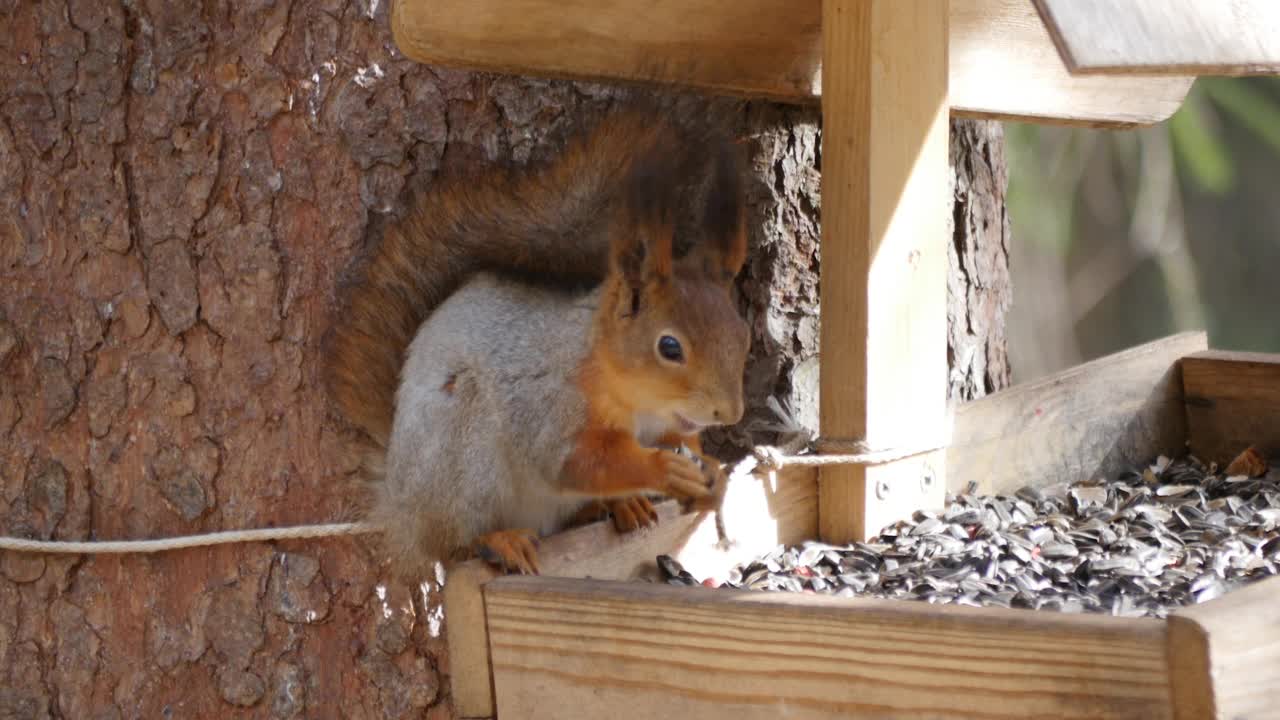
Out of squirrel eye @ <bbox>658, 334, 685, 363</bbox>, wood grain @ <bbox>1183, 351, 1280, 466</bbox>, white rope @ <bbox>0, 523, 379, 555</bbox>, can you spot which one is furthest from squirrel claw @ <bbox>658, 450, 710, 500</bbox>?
wood grain @ <bbox>1183, 351, 1280, 466</bbox>

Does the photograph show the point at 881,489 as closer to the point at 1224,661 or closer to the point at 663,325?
the point at 663,325

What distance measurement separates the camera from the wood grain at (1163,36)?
1.15 meters

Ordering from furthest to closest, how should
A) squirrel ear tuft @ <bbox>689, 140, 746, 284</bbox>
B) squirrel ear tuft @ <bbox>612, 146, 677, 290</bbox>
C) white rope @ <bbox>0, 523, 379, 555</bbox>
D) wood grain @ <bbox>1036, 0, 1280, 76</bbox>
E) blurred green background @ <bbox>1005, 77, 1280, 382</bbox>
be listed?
1. blurred green background @ <bbox>1005, 77, 1280, 382</bbox>
2. white rope @ <bbox>0, 523, 379, 555</bbox>
3. squirrel ear tuft @ <bbox>689, 140, 746, 284</bbox>
4. squirrel ear tuft @ <bbox>612, 146, 677, 290</bbox>
5. wood grain @ <bbox>1036, 0, 1280, 76</bbox>

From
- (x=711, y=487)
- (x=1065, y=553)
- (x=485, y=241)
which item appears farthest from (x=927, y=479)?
(x=485, y=241)

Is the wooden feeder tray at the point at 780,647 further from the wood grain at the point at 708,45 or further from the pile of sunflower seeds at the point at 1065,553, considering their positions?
the wood grain at the point at 708,45

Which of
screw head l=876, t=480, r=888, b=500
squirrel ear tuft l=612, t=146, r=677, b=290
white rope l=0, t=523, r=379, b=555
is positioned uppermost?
squirrel ear tuft l=612, t=146, r=677, b=290

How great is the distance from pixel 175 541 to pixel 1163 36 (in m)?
1.45

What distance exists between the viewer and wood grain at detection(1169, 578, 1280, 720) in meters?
1.04

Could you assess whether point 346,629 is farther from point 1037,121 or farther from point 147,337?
point 1037,121

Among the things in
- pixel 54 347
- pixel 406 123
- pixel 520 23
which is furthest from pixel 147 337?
pixel 520 23

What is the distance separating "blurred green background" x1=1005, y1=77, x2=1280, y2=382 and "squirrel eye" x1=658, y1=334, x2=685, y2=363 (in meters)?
3.54

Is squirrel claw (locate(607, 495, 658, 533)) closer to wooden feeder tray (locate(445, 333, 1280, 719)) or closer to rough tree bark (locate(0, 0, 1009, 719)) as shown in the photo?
wooden feeder tray (locate(445, 333, 1280, 719))

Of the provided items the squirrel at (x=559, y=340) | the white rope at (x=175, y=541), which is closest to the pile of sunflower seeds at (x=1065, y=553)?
the squirrel at (x=559, y=340)

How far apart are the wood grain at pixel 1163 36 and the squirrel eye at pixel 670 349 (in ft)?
1.97
